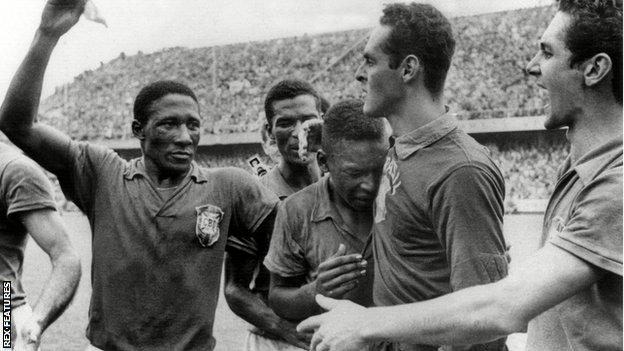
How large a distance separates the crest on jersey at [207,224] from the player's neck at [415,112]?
0.79 m

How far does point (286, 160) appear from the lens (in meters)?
3.00

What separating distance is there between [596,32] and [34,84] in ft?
5.14

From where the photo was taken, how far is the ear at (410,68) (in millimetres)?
1915

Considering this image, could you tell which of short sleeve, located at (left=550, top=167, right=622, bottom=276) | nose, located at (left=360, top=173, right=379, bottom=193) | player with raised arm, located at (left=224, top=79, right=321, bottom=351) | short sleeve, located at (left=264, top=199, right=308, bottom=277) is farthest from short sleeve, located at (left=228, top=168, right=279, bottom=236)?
short sleeve, located at (left=550, top=167, right=622, bottom=276)

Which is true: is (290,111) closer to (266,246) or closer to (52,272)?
(266,246)

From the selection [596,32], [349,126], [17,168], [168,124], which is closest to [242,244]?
[168,124]

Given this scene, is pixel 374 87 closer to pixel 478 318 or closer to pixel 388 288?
pixel 388 288

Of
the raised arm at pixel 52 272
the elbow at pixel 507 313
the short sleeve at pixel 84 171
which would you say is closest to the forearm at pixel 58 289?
the raised arm at pixel 52 272

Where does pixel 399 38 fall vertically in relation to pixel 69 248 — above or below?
above

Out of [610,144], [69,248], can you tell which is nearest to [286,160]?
[69,248]

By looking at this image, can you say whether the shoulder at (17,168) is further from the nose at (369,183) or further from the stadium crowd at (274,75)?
the stadium crowd at (274,75)

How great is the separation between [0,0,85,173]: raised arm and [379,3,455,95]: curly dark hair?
1013 millimetres

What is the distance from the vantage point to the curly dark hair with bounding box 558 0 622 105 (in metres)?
1.49

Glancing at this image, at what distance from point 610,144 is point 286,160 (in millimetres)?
1650
